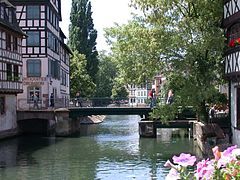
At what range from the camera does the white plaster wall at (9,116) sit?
1399 inches

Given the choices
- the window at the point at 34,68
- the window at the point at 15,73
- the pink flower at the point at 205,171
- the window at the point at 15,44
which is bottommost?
the pink flower at the point at 205,171

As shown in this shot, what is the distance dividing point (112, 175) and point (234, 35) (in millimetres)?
10101

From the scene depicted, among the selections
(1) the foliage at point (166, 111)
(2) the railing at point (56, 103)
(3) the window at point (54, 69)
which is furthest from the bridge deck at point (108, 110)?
(1) the foliage at point (166, 111)

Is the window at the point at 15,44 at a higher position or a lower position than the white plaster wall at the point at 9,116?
higher

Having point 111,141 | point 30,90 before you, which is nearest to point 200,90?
point 111,141

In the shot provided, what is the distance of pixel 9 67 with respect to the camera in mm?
36031

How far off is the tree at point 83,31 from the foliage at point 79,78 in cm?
612

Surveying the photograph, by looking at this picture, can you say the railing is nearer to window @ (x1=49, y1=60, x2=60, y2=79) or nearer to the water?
the water

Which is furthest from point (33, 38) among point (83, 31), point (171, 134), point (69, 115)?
point (83, 31)

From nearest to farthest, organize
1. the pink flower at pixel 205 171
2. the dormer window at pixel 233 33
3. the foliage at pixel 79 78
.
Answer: the pink flower at pixel 205 171 → the dormer window at pixel 233 33 → the foliage at pixel 79 78

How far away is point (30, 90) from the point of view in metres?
45.1

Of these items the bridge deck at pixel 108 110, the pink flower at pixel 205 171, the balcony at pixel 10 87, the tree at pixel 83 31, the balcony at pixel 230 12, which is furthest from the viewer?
the tree at pixel 83 31

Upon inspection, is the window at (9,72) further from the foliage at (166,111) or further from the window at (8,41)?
the foliage at (166,111)

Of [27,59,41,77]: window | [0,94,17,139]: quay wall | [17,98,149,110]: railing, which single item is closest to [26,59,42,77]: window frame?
[27,59,41,77]: window
